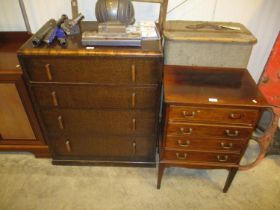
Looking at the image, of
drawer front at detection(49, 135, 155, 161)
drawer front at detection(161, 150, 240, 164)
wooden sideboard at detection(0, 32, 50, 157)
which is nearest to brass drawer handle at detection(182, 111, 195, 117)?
drawer front at detection(161, 150, 240, 164)

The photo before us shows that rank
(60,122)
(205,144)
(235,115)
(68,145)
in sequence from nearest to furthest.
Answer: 1. (235,115)
2. (205,144)
3. (60,122)
4. (68,145)

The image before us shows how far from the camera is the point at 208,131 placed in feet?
3.77

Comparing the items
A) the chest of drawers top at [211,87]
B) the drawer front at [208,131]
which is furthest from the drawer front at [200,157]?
the chest of drawers top at [211,87]

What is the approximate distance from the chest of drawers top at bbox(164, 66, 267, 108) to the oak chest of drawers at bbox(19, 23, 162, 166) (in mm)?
127

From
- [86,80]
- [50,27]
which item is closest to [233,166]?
[86,80]

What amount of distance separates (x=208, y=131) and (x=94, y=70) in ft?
2.19

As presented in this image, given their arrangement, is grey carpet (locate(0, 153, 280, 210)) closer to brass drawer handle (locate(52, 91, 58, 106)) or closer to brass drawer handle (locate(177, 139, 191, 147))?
brass drawer handle (locate(177, 139, 191, 147))

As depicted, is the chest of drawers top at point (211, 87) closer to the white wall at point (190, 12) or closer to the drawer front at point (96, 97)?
the drawer front at point (96, 97)

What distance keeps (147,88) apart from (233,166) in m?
0.68

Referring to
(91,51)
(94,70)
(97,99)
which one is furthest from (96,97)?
(91,51)

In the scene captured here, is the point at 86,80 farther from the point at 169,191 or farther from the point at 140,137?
the point at 169,191

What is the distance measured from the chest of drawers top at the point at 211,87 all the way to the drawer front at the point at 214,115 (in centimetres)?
4

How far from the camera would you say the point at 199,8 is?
1.53m

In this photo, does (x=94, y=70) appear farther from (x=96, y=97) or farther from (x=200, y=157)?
(x=200, y=157)
